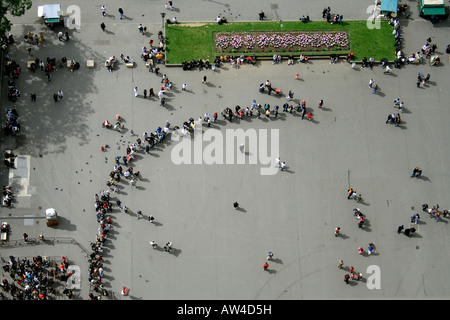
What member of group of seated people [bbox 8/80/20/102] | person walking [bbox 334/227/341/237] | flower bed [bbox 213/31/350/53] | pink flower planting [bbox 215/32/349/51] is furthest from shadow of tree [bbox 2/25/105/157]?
person walking [bbox 334/227/341/237]

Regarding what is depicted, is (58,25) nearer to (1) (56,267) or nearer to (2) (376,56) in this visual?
(1) (56,267)

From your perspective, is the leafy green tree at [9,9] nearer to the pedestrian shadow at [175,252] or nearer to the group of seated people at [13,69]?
the group of seated people at [13,69]

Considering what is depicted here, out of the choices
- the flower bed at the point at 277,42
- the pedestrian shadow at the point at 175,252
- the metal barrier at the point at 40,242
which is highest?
the flower bed at the point at 277,42

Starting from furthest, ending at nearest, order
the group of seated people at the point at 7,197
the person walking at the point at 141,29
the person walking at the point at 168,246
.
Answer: the person walking at the point at 141,29, the group of seated people at the point at 7,197, the person walking at the point at 168,246

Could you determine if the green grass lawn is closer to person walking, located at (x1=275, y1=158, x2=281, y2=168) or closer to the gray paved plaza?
the gray paved plaza

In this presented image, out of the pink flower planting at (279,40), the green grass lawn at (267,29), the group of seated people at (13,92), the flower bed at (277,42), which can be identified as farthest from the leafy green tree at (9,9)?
the pink flower planting at (279,40)

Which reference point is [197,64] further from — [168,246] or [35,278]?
Answer: [35,278]

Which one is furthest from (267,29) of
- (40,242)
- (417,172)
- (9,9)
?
(40,242)
